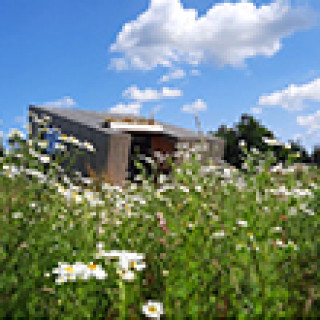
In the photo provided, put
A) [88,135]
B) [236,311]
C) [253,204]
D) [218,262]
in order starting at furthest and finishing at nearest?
[88,135]
[253,204]
[218,262]
[236,311]

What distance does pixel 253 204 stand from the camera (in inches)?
170

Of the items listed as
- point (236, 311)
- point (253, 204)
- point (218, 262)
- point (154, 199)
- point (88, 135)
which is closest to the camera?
point (236, 311)

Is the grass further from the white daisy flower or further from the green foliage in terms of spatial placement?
the green foliage

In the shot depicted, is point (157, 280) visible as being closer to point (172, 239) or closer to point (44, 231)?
point (172, 239)

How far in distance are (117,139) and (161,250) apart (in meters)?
8.15

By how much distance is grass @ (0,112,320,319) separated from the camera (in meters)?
2.72

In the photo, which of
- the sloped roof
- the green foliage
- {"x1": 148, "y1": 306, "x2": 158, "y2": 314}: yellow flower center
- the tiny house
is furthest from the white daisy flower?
the green foliage

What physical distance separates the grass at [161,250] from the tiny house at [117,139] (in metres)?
6.39

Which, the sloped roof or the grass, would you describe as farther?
the sloped roof

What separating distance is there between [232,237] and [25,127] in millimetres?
3482

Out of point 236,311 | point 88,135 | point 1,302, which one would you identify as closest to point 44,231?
point 1,302

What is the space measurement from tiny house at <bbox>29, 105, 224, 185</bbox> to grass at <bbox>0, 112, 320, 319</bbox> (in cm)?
639

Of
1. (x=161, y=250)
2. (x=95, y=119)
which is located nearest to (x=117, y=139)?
(x=95, y=119)

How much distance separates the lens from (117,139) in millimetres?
11422
